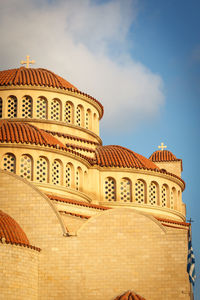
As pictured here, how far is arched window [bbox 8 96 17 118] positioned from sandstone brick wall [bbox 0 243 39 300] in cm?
1403

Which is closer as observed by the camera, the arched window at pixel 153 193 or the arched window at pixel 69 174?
the arched window at pixel 69 174

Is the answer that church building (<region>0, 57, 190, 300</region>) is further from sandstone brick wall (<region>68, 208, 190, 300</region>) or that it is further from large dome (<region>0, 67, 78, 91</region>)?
large dome (<region>0, 67, 78, 91</region>)

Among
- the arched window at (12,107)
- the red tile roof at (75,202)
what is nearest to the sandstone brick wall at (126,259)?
the red tile roof at (75,202)

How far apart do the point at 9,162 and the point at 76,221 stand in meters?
5.25

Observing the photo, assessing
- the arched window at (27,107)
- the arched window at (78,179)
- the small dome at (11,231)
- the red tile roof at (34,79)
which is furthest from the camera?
the red tile roof at (34,79)

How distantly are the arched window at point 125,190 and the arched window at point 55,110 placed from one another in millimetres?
5981

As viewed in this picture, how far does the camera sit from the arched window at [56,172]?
42428mm

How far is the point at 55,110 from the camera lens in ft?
Result: 161

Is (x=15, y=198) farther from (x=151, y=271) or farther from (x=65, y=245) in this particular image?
(x=151, y=271)

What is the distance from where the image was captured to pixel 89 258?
36750 mm

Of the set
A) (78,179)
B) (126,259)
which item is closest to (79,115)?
(78,179)

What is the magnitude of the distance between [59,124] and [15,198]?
37.2 feet

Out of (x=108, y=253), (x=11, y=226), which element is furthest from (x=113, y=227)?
(x=11, y=226)

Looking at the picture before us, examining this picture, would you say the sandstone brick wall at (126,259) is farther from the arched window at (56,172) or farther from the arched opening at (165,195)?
the arched opening at (165,195)
